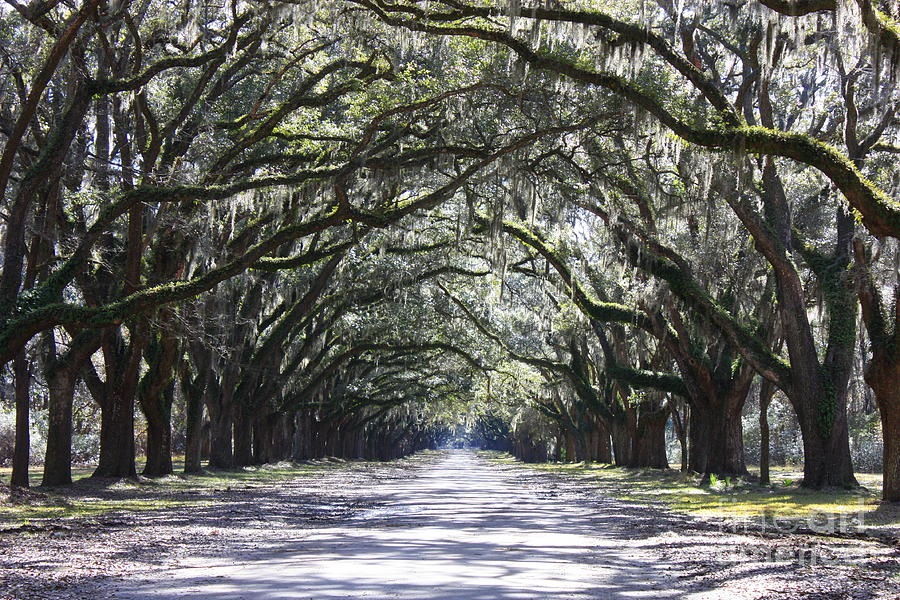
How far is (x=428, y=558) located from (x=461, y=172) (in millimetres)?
11194

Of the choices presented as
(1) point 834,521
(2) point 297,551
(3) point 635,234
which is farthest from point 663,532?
(3) point 635,234

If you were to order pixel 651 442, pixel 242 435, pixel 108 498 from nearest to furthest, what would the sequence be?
pixel 108 498
pixel 242 435
pixel 651 442

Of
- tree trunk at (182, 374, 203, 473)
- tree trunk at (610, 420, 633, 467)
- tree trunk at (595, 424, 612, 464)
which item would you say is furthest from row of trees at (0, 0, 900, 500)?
tree trunk at (595, 424, 612, 464)

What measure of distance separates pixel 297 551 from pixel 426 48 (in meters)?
11.0

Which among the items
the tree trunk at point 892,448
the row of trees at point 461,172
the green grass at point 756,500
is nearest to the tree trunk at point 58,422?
the row of trees at point 461,172

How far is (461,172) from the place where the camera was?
59.5ft

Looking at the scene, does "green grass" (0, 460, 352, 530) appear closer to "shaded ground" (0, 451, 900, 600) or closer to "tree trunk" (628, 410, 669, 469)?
"shaded ground" (0, 451, 900, 600)

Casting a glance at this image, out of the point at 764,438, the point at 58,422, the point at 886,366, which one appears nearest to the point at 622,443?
the point at 764,438

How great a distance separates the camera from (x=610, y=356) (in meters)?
25.8

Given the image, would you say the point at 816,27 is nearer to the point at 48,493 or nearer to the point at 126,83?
the point at 126,83

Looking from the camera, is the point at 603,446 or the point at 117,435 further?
the point at 603,446

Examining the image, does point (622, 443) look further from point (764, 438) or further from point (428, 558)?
point (428, 558)

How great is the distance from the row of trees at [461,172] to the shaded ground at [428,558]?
328 cm

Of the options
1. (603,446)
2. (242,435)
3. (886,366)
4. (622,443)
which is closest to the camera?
(886,366)
